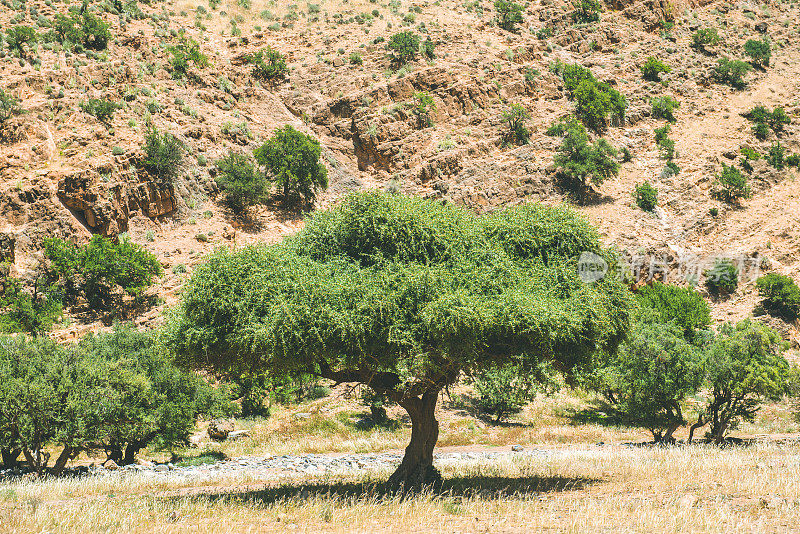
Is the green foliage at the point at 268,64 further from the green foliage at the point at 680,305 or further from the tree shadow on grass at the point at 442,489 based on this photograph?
the tree shadow on grass at the point at 442,489

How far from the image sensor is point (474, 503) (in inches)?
440

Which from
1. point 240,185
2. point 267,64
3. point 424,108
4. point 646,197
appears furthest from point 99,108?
point 646,197

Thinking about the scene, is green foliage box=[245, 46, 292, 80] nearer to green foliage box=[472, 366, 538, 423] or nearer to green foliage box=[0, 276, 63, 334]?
green foliage box=[0, 276, 63, 334]

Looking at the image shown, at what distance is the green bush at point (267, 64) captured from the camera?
57.5m

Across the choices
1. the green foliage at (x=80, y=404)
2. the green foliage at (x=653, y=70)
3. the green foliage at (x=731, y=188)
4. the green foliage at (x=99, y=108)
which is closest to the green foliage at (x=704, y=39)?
the green foliage at (x=653, y=70)

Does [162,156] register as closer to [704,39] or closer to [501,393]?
[501,393]

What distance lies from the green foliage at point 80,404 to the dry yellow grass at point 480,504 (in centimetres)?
218

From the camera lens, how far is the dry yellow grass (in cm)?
937

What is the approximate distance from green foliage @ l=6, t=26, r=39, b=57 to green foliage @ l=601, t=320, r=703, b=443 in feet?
149

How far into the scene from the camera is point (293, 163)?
Answer: 44562mm

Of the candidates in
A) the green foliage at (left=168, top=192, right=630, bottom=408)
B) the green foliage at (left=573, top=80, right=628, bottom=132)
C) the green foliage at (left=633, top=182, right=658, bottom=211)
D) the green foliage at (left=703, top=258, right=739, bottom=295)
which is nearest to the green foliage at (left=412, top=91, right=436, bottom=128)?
the green foliage at (left=573, top=80, right=628, bottom=132)

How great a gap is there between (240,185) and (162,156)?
5524 millimetres

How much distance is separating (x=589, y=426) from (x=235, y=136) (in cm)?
3446

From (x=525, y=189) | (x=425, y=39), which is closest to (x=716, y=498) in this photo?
(x=525, y=189)
